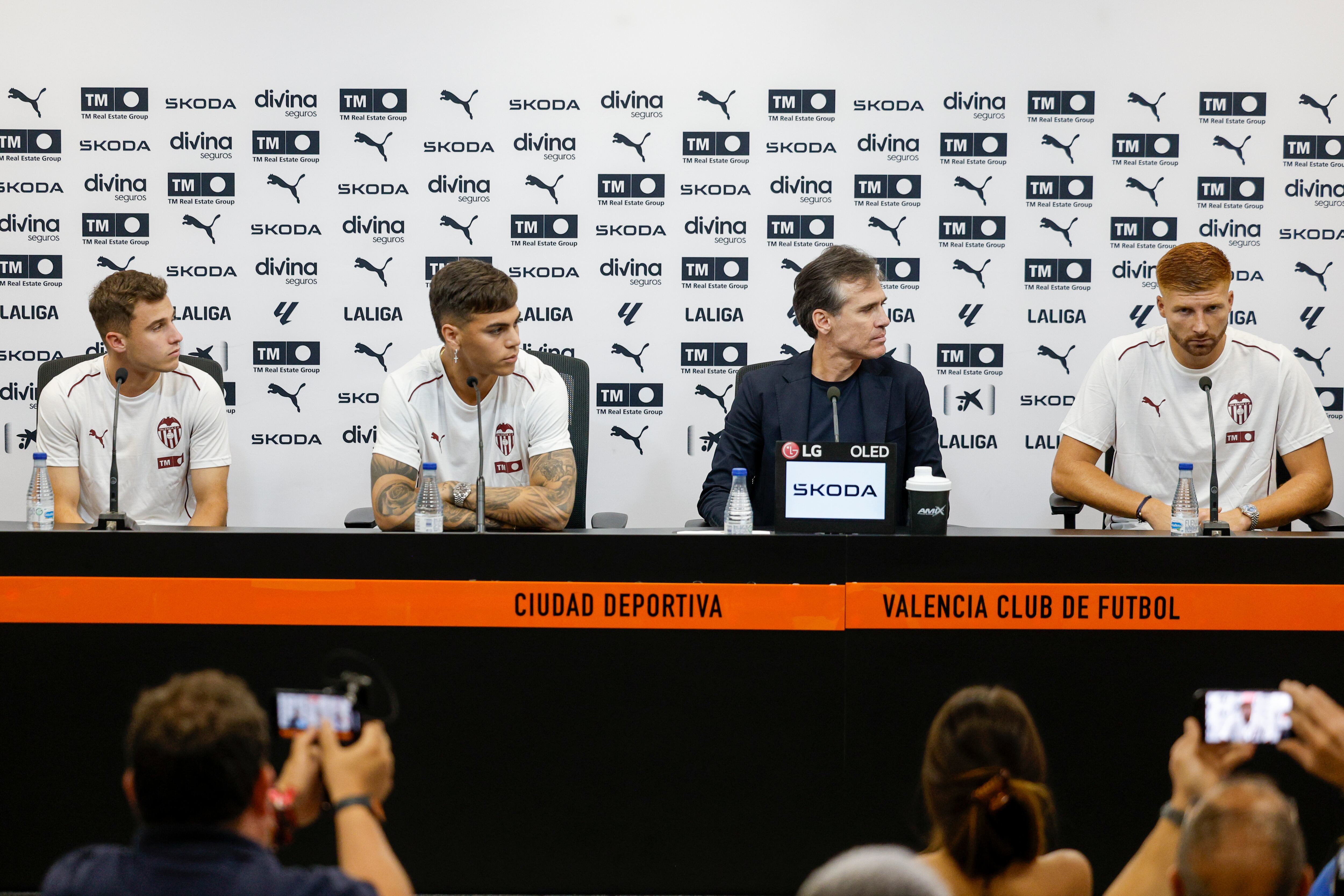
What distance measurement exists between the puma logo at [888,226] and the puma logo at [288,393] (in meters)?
2.33

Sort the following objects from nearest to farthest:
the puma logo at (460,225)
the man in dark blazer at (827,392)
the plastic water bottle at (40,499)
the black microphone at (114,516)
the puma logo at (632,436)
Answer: the black microphone at (114,516) → the plastic water bottle at (40,499) → the man in dark blazer at (827,392) → the puma logo at (460,225) → the puma logo at (632,436)

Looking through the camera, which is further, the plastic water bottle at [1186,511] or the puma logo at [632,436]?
the puma logo at [632,436]

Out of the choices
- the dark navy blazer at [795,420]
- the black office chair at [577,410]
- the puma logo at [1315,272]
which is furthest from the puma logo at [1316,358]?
the black office chair at [577,410]

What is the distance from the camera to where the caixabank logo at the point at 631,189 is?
4.56 metres

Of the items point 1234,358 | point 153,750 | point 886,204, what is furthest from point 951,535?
point 886,204

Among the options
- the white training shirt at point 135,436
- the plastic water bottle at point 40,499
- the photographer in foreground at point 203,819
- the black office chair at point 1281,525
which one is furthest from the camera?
the white training shirt at point 135,436

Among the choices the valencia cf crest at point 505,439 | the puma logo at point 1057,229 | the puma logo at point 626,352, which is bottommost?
the valencia cf crest at point 505,439

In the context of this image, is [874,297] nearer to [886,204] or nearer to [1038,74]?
[886,204]

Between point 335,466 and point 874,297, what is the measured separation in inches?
94.7

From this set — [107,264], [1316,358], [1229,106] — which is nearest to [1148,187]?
[1229,106]

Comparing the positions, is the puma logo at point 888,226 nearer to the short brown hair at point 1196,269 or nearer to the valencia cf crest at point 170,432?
the short brown hair at point 1196,269

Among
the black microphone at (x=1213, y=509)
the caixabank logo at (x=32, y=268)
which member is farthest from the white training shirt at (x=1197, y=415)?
the caixabank logo at (x=32, y=268)

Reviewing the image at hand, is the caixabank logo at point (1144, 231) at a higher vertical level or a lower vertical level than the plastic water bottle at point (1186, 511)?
higher

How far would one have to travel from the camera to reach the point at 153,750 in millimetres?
1237
